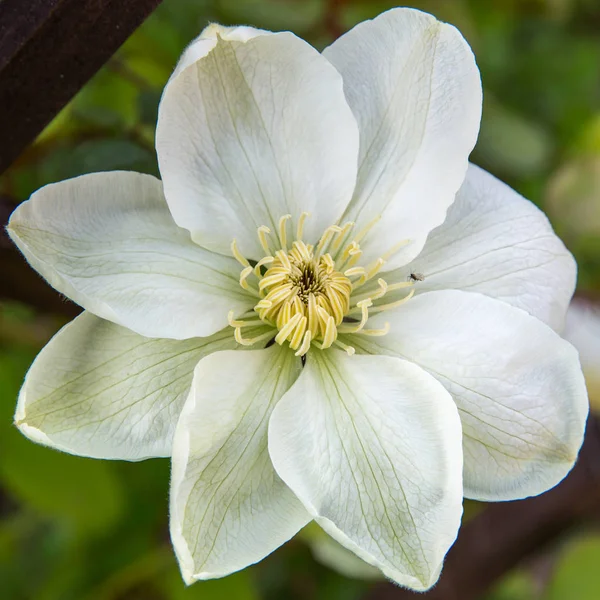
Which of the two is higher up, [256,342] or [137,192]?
[137,192]

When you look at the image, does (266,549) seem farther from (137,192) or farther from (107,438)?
(137,192)

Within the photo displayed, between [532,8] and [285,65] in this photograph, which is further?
[532,8]

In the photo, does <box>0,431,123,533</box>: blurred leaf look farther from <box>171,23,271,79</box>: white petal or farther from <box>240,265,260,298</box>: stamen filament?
<box>171,23,271,79</box>: white petal

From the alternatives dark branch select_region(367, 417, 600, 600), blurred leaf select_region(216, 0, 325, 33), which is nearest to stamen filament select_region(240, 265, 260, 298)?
blurred leaf select_region(216, 0, 325, 33)

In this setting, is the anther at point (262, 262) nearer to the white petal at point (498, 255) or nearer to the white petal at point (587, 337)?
the white petal at point (498, 255)

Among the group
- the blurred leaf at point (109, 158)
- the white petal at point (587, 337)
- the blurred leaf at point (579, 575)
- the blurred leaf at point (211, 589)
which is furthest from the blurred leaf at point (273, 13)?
the blurred leaf at point (579, 575)

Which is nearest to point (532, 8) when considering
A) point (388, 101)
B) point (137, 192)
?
point (388, 101)
